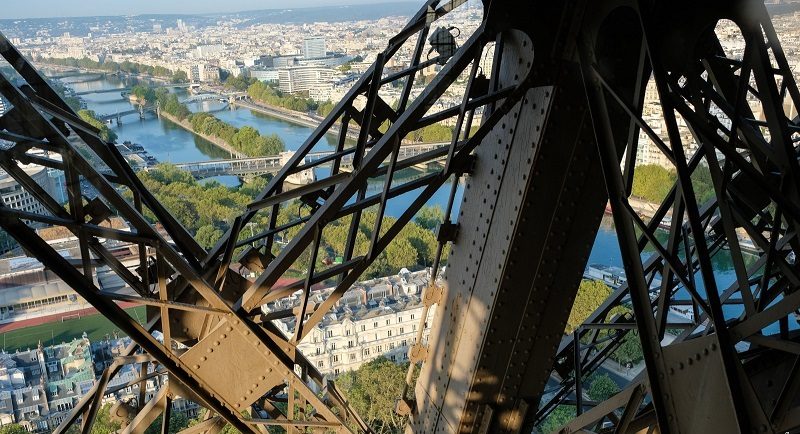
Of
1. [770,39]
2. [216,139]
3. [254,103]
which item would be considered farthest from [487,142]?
[254,103]

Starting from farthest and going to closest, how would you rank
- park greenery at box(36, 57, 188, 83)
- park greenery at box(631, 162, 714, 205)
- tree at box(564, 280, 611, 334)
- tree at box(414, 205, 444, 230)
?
park greenery at box(36, 57, 188, 83) → tree at box(414, 205, 444, 230) → tree at box(564, 280, 611, 334) → park greenery at box(631, 162, 714, 205)

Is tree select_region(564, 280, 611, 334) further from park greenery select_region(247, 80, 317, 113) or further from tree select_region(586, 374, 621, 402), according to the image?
park greenery select_region(247, 80, 317, 113)

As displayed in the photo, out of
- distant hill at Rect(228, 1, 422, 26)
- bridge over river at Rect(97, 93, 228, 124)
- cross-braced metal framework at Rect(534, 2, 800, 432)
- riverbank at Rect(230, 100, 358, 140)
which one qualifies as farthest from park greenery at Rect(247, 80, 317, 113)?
cross-braced metal framework at Rect(534, 2, 800, 432)

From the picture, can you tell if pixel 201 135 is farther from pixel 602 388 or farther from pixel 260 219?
pixel 602 388

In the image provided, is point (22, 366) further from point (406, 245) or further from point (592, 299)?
point (592, 299)

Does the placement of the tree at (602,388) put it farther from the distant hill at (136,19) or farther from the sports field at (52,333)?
the sports field at (52,333)

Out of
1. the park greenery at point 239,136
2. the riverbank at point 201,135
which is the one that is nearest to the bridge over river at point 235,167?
the park greenery at point 239,136

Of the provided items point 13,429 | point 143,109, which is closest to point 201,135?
point 143,109
